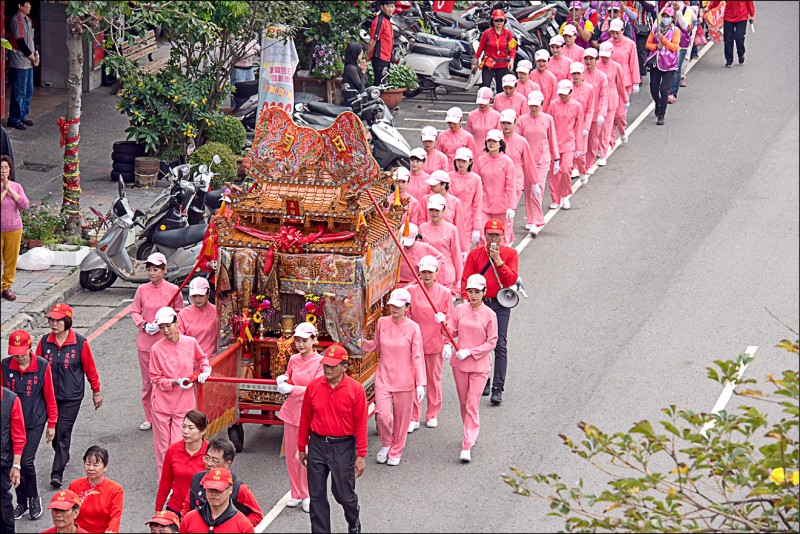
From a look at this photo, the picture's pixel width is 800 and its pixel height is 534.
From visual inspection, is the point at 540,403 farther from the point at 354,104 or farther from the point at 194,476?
the point at 354,104

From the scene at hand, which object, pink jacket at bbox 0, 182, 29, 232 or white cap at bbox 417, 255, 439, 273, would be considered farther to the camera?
pink jacket at bbox 0, 182, 29, 232

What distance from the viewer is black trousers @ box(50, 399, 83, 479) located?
12438 millimetres

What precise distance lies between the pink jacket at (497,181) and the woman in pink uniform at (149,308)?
499cm

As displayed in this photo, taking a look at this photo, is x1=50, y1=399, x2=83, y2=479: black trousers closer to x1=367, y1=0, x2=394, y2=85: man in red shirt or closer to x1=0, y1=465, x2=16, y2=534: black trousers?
x1=0, y1=465, x2=16, y2=534: black trousers

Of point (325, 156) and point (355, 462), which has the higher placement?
point (325, 156)

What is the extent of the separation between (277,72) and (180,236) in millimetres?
5358

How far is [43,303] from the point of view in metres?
16.0

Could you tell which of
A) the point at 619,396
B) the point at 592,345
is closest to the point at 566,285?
the point at 592,345

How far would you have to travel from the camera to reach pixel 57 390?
1239 cm

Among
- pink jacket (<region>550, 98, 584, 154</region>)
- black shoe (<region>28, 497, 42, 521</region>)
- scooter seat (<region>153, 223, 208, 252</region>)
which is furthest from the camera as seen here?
pink jacket (<region>550, 98, 584, 154</region>)

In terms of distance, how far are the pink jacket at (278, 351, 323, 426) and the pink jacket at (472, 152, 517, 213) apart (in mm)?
5719

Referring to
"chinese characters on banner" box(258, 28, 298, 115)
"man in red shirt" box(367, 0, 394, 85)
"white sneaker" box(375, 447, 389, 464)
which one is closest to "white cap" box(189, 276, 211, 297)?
"white sneaker" box(375, 447, 389, 464)

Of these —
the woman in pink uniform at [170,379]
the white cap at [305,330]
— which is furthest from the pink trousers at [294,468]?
the woman in pink uniform at [170,379]

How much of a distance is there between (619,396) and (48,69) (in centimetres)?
1348
